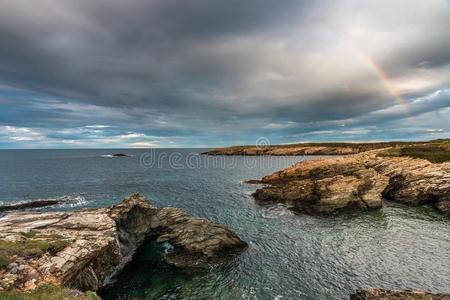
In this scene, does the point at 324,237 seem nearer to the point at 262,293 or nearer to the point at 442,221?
the point at 262,293

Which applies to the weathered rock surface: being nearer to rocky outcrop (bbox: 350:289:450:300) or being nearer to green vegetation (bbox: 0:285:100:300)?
green vegetation (bbox: 0:285:100:300)

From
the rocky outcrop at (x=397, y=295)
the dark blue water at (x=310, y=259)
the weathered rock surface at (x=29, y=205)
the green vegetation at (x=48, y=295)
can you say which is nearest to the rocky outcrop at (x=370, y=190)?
the dark blue water at (x=310, y=259)

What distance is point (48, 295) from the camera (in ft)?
55.2

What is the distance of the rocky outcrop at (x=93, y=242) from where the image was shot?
20141mm

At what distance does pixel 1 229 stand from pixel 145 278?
1447 cm

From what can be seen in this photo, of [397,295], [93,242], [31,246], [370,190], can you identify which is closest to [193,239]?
[93,242]

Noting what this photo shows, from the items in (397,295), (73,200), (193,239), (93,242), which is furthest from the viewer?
(73,200)

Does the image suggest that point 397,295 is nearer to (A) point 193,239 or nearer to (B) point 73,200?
(A) point 193,239

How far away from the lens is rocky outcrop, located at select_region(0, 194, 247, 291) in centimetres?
2014

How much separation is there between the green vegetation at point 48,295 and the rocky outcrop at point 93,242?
4.26 ft

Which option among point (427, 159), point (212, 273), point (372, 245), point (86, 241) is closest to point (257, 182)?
point (427, 159)

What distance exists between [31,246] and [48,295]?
715 centimetres

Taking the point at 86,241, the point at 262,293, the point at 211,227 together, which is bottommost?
the point at 262,293

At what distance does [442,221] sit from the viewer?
45125 millimetres
